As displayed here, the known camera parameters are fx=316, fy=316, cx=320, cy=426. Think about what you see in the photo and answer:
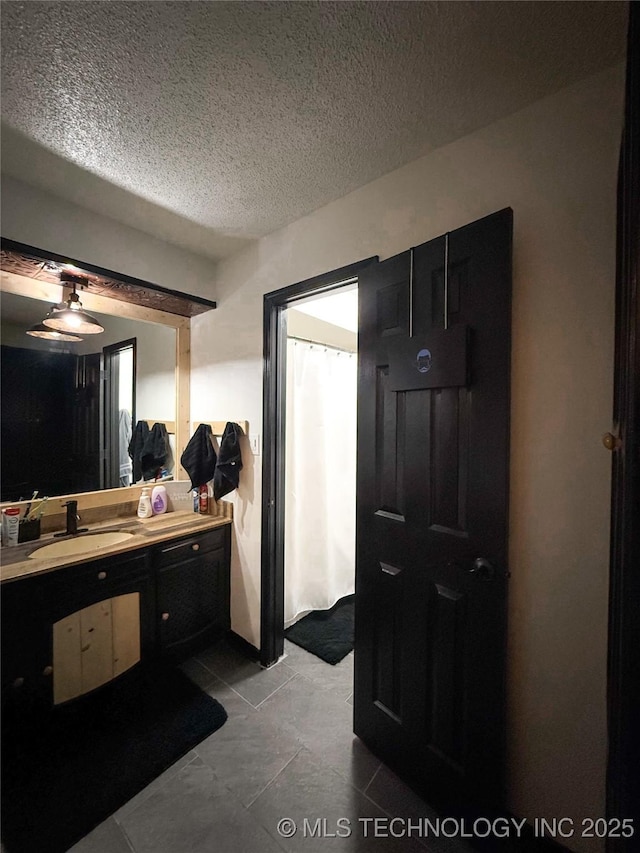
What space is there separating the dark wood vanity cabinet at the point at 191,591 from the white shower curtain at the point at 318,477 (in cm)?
46

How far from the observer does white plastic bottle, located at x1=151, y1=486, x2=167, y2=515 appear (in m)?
2.03

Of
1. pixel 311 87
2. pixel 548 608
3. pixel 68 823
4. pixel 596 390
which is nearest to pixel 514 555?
pixel 548 608

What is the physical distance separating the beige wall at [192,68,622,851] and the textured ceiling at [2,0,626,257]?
0.15 meters

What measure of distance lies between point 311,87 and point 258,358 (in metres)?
1.17

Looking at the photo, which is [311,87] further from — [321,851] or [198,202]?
[321,851]

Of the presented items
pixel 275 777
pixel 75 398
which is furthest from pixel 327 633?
pixel 75 398

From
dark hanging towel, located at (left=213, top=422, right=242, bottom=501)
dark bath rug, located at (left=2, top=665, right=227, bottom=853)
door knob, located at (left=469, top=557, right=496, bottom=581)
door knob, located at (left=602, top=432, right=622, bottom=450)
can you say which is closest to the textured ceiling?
door knob, located at (left=602, top=432, right=622, bottom=450)

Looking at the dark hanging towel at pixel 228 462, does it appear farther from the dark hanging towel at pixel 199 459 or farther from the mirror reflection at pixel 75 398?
the mirror reflection at pixel 75 398

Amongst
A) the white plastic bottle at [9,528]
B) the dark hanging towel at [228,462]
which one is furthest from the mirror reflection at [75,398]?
the dark hanging towel at [228,462]

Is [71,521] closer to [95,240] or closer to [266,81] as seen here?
[95,240]

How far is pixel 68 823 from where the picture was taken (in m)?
1.10

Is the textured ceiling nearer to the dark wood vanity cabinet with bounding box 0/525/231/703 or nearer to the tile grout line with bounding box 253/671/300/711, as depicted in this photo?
the dark wood vanity cabinet with bounding box 0/525/231/703

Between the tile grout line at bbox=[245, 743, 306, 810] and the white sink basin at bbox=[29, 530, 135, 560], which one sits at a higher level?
the white sink basin at bbox=[29, 530, 135, 560]

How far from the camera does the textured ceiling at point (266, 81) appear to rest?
825mm
